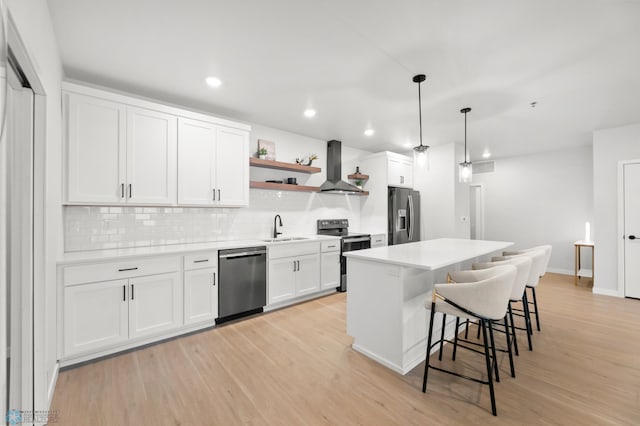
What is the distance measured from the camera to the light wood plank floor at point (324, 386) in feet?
5.70

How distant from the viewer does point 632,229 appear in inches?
163

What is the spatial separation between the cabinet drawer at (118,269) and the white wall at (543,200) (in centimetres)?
701

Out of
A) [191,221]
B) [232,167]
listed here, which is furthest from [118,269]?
[232,167]

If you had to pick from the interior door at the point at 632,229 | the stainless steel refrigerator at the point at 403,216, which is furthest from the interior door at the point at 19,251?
the interior door at the point at 632,229

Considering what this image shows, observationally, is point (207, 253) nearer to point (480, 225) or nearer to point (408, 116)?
point (408, 116)

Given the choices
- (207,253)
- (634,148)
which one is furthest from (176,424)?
(634,148)

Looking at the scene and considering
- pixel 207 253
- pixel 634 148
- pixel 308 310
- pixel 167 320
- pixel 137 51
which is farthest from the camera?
pixel 634 148

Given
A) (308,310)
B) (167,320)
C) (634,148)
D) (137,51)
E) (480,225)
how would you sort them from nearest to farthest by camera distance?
1. (137,51)
2. (167,320)
3. (308,310)
4. (634,148)
5. (480,225)

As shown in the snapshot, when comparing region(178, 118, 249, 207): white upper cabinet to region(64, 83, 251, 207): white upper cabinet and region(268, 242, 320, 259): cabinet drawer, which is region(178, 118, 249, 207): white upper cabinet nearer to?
region(64, 83, 251, 207): white upper cabinet

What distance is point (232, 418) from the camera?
5.68 ft

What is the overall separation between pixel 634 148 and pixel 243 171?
19.1ft

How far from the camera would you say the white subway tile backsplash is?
2.79 m

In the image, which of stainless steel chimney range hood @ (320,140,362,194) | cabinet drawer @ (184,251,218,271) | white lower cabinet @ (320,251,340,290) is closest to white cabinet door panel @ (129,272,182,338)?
cabinet drawer @ (184,251,218,271)

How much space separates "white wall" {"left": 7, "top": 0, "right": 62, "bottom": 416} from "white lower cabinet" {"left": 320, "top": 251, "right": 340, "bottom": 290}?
291 cm
